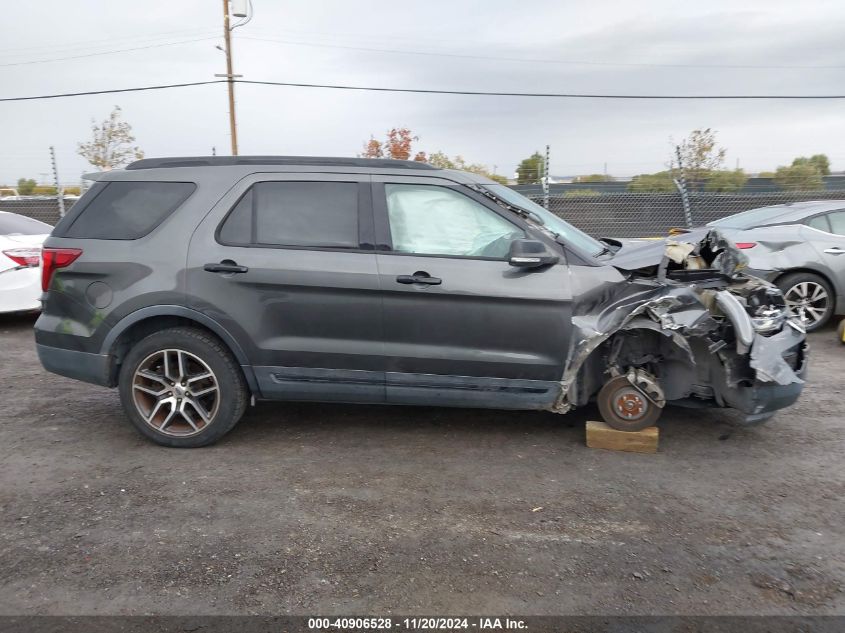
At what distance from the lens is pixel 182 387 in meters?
4.33

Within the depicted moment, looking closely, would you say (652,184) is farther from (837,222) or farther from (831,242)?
(831,242)

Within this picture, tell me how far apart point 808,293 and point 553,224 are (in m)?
4.69

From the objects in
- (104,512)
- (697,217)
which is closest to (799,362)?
(104,512)

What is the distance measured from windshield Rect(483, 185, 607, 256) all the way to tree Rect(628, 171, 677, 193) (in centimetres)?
936

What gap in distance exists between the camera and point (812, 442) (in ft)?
14.8

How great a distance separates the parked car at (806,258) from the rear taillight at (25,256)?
8.23m

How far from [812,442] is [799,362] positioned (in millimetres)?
610

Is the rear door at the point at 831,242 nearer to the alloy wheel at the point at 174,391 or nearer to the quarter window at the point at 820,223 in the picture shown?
the quarter window at the point at 820,223

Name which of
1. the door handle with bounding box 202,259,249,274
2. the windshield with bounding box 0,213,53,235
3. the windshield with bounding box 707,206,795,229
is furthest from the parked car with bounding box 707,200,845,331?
the windshield with bounding box 0,213,53,235

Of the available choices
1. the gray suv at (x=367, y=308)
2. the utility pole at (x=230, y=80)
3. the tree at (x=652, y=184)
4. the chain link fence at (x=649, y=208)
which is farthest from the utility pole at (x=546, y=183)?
the utility pole at (x=230, y=80)

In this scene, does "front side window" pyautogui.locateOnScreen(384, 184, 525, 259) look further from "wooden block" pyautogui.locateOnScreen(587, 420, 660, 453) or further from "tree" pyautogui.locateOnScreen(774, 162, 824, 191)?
"tree" pyautogui.locateOnScreen(774, 162, 824, 191)

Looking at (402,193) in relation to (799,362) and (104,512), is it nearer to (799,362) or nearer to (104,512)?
(104,512)

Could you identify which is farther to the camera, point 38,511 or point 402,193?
point 402,193

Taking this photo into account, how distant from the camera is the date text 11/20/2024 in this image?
2617mm
